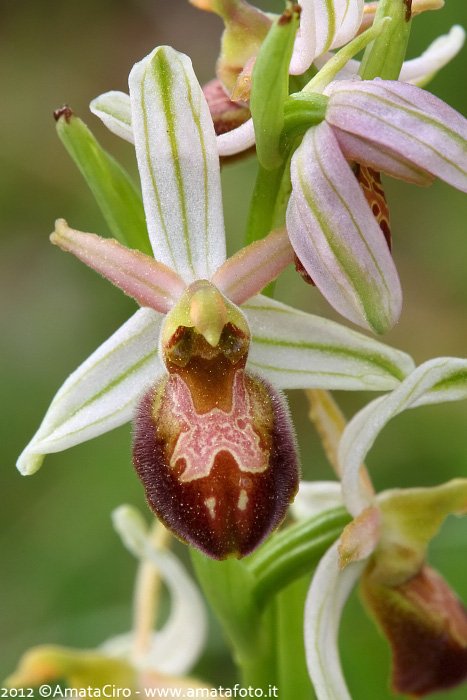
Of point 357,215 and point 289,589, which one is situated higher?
point 357,215

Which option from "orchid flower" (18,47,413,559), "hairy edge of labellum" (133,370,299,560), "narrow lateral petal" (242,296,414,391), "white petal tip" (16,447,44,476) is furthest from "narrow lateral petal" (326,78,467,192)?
"white petal tip" (16,447,44,476)

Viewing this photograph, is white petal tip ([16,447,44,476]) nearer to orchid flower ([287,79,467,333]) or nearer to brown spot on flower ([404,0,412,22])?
orchid flower ([287,79,467,333])

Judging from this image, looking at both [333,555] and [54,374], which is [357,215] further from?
[54,374]

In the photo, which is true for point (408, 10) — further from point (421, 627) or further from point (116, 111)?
point (421, 627)

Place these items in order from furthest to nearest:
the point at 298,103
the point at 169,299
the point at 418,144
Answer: the point at 169,299, the point at 298,103, the point at 418,144

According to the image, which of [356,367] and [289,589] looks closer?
[356,367]

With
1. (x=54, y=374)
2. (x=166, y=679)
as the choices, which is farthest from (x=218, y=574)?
(x=54, y=374)
